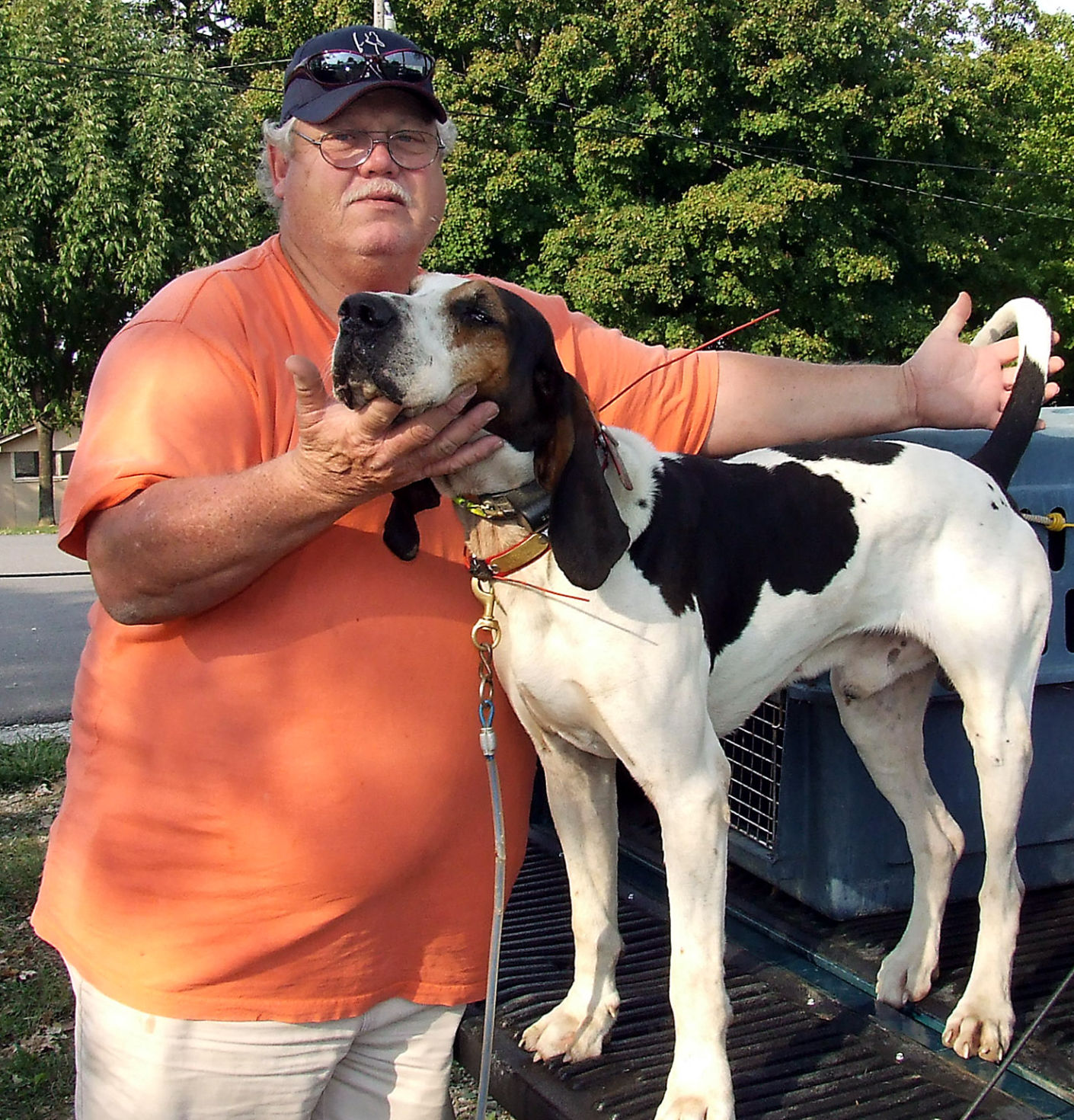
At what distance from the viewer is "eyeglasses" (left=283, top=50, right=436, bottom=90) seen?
2391mm

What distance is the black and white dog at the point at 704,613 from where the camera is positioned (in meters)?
2.15

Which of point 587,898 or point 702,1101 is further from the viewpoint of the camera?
point 587,898

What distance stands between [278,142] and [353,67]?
239 mm

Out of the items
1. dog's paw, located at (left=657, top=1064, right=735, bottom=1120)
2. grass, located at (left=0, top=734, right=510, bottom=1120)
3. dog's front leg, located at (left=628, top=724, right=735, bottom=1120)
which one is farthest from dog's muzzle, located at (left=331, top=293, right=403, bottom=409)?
grass, located at (left=0, top=734, right=510, bottom=1120)

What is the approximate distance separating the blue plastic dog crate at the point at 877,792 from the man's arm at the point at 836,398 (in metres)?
0.40

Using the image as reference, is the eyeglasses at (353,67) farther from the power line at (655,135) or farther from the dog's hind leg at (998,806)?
the power line at (655,135)

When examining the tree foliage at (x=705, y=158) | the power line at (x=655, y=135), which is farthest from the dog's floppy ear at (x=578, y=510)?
the power line at (x=655, y=135)

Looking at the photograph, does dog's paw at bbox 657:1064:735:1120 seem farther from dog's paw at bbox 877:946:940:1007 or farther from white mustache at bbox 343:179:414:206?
white mustache at bbox 343:179:414:206

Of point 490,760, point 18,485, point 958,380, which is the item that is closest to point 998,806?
point 958,380

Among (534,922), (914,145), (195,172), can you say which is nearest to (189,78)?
(195,172)

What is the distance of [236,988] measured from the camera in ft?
6.80

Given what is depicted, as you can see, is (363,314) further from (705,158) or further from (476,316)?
(705,158)

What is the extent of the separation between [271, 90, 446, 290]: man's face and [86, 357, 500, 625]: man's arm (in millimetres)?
524

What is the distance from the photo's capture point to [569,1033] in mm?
2641
